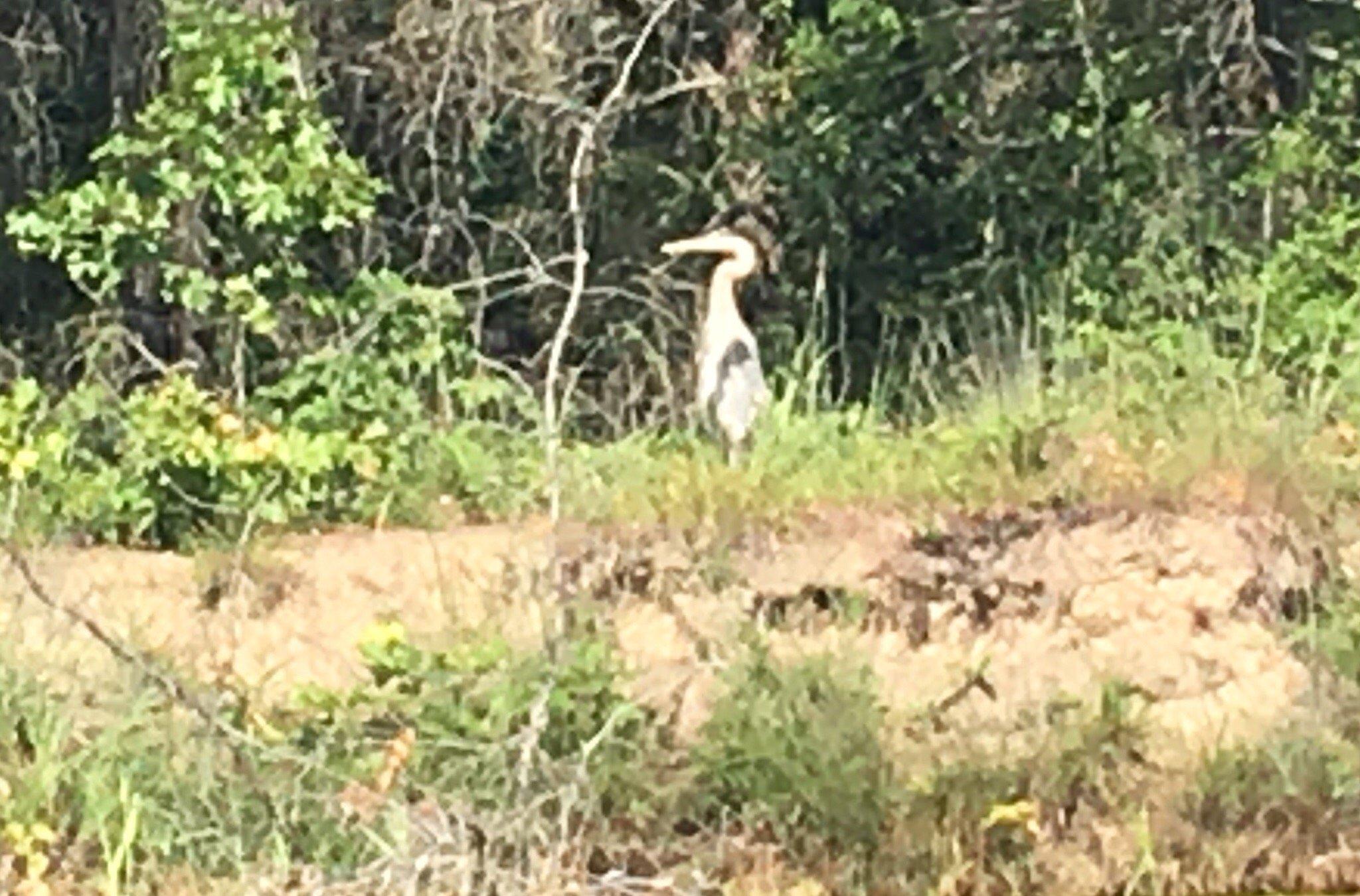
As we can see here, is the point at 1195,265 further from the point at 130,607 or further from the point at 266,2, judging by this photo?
the point at 130,607

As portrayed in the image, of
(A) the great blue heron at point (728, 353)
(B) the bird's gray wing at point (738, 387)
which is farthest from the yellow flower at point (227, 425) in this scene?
(B) the bird's gray wing at point (738, 387)

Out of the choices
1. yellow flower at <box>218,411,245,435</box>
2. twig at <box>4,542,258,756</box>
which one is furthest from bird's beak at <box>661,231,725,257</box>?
twig at <box>4,542,258,756</box>

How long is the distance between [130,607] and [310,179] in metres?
2.61

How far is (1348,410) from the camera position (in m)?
9.49

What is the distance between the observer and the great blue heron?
10.5m

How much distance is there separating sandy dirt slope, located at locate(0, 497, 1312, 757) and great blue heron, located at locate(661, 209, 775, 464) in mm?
1232

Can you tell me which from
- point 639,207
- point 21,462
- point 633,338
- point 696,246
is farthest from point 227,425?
point 639,207

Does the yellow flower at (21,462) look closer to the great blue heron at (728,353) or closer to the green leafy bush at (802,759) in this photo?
the great blue heron at (728,353)

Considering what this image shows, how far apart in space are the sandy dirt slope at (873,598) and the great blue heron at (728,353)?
123 cm

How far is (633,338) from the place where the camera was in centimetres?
1271

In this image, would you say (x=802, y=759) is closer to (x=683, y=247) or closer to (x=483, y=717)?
(x=483, y=717)

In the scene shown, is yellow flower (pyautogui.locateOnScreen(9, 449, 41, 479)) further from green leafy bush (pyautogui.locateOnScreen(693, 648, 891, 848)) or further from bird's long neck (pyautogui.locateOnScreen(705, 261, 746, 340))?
bird's long neck (pyautogui.locateOnScreen(705, 261, 746, 340))

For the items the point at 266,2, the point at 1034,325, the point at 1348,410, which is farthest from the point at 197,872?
the point at 1034,325

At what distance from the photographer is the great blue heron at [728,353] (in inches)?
414
